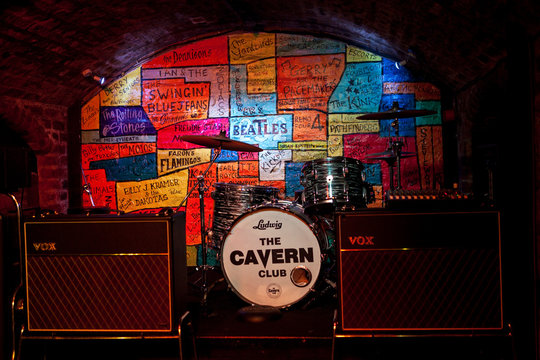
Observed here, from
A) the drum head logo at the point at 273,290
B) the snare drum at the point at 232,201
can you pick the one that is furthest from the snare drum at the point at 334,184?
the drum head logo at the point at 273,290

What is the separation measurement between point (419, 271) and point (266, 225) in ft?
4.36

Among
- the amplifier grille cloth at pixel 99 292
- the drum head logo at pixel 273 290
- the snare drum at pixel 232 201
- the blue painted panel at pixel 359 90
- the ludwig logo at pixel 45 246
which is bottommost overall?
the drum head logo at pixel 273 290

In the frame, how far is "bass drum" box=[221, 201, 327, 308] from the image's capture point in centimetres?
341

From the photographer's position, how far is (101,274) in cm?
257

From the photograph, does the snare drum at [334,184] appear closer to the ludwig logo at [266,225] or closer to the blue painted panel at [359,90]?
the ludwig logo at [266,225]

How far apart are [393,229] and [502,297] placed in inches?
28.9

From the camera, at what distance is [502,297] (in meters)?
2.45

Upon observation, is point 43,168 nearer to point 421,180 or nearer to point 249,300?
point 249,300

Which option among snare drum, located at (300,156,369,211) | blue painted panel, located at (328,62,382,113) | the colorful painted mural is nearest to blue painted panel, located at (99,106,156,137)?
the colorful painted mural

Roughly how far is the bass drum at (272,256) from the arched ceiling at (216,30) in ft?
6.48

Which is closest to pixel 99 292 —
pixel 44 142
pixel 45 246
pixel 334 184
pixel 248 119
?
Answer: pixel 45 246

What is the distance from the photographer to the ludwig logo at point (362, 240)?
98.5 inches

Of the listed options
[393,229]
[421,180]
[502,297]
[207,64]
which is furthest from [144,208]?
[502,297]

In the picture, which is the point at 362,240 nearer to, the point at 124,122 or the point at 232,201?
the point at 232,201
